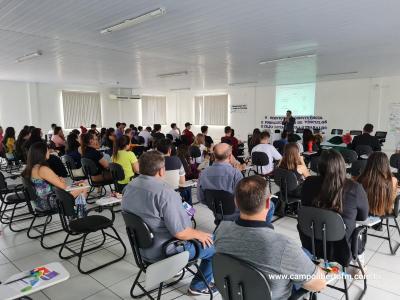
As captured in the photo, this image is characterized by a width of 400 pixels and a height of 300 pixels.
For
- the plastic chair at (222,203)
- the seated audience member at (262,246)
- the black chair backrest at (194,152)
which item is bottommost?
the plastic chair at (222,203)

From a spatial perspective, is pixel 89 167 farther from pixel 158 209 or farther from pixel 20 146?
pixel 20 146

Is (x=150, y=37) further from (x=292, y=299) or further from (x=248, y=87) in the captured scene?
(x=248, y=87)

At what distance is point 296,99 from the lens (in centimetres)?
1256

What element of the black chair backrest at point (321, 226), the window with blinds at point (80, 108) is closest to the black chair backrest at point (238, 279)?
the black chair backrest at point (321, 226)

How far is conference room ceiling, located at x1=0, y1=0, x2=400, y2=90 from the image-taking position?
3.51 metres

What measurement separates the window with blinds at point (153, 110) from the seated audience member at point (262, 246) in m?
14.8

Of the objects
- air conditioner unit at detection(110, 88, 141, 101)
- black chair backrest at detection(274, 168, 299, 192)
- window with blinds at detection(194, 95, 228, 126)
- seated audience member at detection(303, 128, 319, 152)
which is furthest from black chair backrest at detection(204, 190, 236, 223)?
window with blinds at detection(194, 95, 228, 126)

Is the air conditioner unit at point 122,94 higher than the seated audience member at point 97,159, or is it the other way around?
the air conditioner unit at point 122,94

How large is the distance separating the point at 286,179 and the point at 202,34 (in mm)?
2683

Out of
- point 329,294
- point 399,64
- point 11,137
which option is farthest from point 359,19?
point 11,137

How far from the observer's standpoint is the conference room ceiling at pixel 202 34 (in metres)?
3.51

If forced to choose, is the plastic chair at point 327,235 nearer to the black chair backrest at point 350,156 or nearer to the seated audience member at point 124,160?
the seated audience member at point 124,160

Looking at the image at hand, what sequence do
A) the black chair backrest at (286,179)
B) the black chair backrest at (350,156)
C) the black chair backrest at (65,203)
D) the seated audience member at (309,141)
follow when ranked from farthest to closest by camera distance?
the seated audience member at (309,141), the black chair backrest at (350,156), the black chair backrest at (286,179), the black chair backrest at (65,203)

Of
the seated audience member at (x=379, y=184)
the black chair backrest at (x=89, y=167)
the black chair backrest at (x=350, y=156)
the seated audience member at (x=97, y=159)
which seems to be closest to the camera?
the seated audience member at (x=379, y=184)
